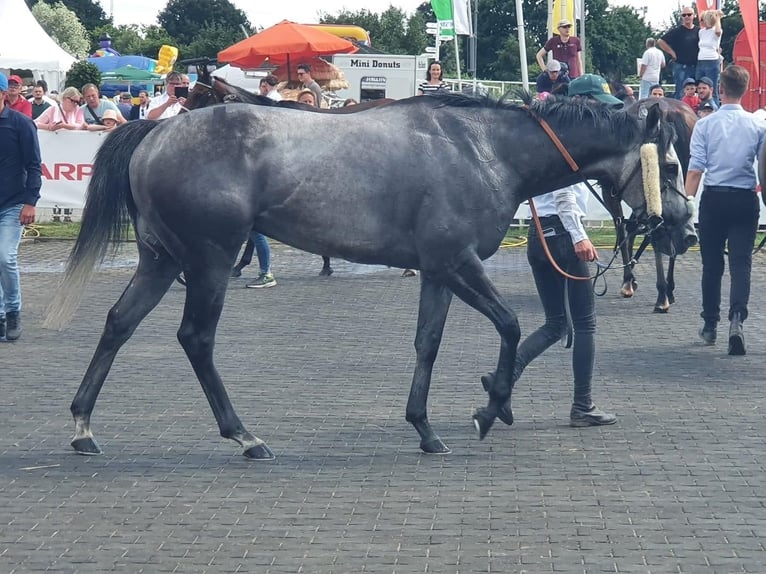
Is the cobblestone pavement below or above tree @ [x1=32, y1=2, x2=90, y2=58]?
above

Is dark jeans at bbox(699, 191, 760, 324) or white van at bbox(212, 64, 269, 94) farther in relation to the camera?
white van at bbox(212, 64, 269, 94)

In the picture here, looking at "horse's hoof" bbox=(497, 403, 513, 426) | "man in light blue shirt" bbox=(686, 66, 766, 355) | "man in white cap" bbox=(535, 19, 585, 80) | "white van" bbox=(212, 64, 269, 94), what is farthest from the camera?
"white van" bbox=(212, 64, 269, 94)

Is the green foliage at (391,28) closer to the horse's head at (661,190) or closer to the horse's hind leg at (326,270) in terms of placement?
the horse's hind leg at (326,270)

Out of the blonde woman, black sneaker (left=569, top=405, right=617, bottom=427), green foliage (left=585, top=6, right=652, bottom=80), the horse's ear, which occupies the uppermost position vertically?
the horse's ear

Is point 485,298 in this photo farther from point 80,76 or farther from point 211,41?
point 211,41

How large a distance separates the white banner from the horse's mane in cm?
1253

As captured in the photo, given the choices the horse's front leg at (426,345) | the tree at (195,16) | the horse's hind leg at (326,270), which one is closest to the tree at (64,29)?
the tree at (195,16)

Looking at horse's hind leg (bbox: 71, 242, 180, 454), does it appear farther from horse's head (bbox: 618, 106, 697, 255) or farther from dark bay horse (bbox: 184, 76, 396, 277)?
horse's head (bbox: 618, 106, 697, 255)

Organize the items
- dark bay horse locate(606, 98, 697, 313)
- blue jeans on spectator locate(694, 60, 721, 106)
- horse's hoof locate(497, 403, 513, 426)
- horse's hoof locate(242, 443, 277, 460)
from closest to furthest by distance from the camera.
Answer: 1. horse's hoof locate(242, 443, 277, 460)
2. horse's hoof locate(497, 403, 513, 426)
3. dark bay horse locate(606, 98, 697, 313)
4. blue jeans on spectator locate(694, 60, 721, 106)

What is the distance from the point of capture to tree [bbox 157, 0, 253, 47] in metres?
102

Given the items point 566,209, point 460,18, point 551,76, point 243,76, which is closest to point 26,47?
point 243,76

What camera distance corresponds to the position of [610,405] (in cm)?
878

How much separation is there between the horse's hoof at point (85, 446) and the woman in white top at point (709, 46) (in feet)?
51.8

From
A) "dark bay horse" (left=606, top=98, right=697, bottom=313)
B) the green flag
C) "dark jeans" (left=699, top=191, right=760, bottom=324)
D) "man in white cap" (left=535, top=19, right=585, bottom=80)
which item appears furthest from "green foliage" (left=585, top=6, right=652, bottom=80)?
"dark jeans" (left=699, top=191, right=760, bottom=324)
